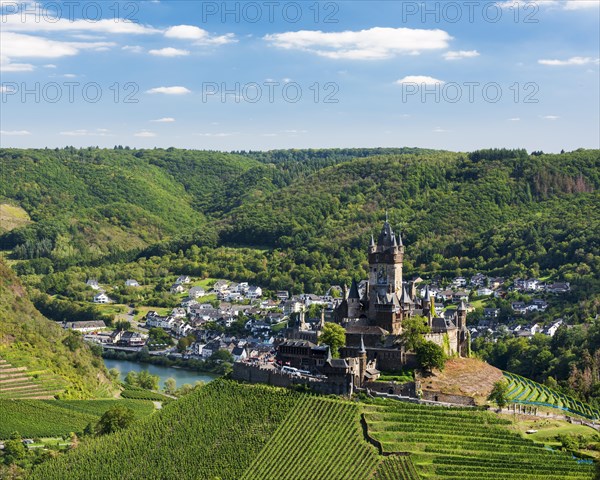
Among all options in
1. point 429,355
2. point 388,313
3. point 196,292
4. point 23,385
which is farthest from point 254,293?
point 429,355

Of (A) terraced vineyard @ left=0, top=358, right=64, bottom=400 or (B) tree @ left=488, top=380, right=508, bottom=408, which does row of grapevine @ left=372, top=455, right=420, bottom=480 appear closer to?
(B) tree @ left=488, top=380, right=508, bottom=408

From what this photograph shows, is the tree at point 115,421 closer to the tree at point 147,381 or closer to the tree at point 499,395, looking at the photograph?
the tree at point 499,395

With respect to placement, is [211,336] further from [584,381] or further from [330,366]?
[330,366]

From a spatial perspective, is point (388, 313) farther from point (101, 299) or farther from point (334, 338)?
point (101, 299)

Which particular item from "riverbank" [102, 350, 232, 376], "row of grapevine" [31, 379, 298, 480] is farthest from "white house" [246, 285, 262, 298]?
"row of grapevine" [31, 379, 298, 480]

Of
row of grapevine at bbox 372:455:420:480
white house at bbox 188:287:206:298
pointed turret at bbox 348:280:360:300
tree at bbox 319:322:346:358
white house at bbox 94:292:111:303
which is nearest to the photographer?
row of grapevine at bbox 372:455:420:480

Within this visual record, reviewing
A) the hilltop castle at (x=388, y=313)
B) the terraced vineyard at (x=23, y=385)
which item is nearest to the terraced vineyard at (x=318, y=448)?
the hilltop castle at (x=388, y=313)
